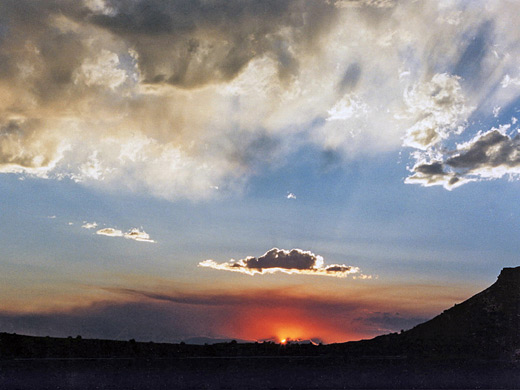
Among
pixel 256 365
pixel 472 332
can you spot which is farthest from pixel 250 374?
pixel 472 332

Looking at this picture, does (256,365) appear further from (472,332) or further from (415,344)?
(472,332)

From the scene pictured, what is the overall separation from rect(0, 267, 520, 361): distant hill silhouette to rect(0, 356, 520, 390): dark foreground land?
3.08 meters

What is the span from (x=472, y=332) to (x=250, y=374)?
2682cm

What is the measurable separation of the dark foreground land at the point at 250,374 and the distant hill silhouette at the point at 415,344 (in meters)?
3.08

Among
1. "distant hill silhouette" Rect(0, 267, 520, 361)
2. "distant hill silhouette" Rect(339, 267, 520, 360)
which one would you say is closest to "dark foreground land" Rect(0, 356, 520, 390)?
"distant hill silhouette" Rect(0, 267, 520, 361)

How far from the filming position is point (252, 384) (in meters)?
28.8

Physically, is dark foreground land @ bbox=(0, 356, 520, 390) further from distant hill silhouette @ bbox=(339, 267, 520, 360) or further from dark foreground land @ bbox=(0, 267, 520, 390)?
distant hill silhouette @ bbox=(339, 267, 520, 360)

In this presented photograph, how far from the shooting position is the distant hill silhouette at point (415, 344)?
122ft

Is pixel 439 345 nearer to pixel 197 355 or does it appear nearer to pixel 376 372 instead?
pixel 376 372

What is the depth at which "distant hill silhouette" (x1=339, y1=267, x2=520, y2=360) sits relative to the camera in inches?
1678

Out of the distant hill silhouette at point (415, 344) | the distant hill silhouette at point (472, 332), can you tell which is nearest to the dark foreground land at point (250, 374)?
the distant hill silhouette at point (415, 344)

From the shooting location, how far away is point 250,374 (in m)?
30.8

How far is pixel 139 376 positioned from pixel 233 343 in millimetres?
10442

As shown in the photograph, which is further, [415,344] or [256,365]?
[415,344]
